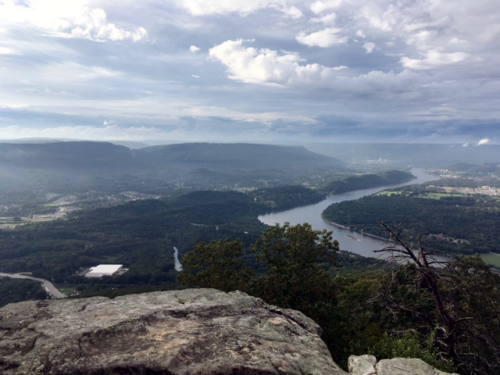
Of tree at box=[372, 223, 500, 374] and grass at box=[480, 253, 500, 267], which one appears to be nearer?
tree at box=[372, 223, 500, 374]

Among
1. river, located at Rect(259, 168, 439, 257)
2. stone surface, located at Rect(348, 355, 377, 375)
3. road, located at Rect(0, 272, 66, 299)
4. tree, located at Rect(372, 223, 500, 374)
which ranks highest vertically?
stone surface, located at Rect(348, 355, 377, 375)

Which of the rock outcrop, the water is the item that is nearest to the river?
the water

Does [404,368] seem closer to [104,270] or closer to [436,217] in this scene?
[104,270]

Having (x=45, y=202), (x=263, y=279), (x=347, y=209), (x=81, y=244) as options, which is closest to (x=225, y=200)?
(x=347, y=209)

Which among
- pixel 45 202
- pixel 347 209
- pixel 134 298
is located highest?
pixel 134 298

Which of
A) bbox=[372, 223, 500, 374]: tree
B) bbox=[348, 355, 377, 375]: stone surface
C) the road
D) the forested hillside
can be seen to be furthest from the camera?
the forested hillside

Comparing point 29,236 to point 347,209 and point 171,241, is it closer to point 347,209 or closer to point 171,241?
point 171,241

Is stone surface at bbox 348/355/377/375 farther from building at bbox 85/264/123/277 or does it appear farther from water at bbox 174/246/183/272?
building at bbox 85/264/123/277

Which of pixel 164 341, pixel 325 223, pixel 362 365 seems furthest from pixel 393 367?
pixel 325 223
